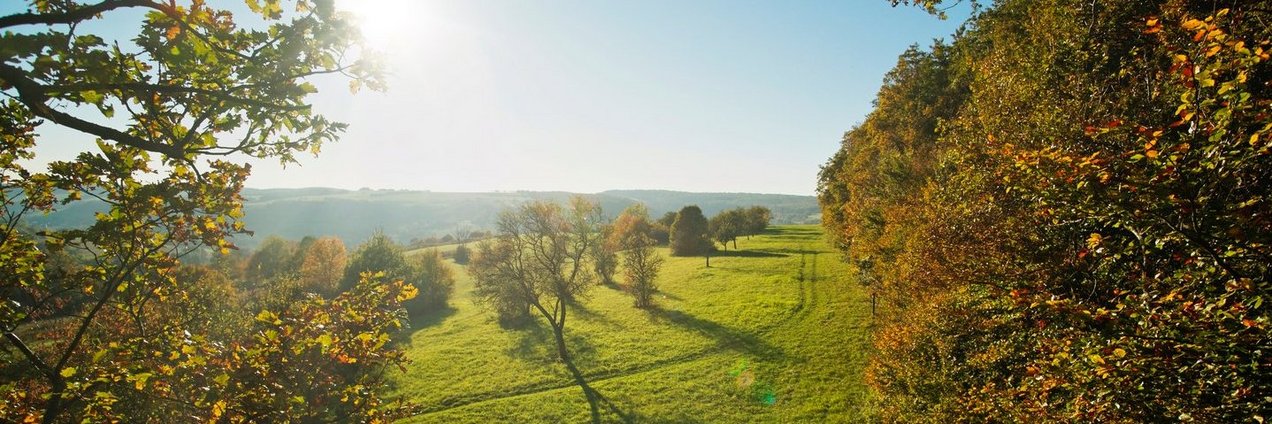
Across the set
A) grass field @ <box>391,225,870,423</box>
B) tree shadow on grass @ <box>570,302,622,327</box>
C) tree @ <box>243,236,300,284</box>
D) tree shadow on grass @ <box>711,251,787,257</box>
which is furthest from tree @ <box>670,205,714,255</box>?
tree @ <box>243,236,300,284</box>

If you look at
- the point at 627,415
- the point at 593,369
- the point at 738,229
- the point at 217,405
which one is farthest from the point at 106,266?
the point at 738,229

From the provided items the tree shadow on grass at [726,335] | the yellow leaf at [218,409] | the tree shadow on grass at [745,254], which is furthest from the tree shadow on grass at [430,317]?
the yellow leaf at [218,409]

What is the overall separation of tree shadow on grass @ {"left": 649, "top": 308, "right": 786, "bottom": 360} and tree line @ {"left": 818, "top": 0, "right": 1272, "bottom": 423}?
11.5 meters

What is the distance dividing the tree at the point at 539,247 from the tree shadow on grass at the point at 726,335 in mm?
10803

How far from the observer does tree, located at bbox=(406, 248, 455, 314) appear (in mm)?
64688

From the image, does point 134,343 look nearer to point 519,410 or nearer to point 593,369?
point 519,410

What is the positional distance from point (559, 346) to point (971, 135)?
31570mm

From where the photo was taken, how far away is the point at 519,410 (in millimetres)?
31172

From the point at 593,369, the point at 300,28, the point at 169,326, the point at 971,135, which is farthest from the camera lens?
the point at 593,369

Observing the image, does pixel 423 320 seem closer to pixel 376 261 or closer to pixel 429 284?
pixel 429 284

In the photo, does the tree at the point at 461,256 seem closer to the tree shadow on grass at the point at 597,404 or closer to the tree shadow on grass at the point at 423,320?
the tree shadow on grass at the point at 423,320

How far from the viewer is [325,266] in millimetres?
73688

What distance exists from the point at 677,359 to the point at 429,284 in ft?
139

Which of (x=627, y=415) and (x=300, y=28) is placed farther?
(x=627, y=415)
